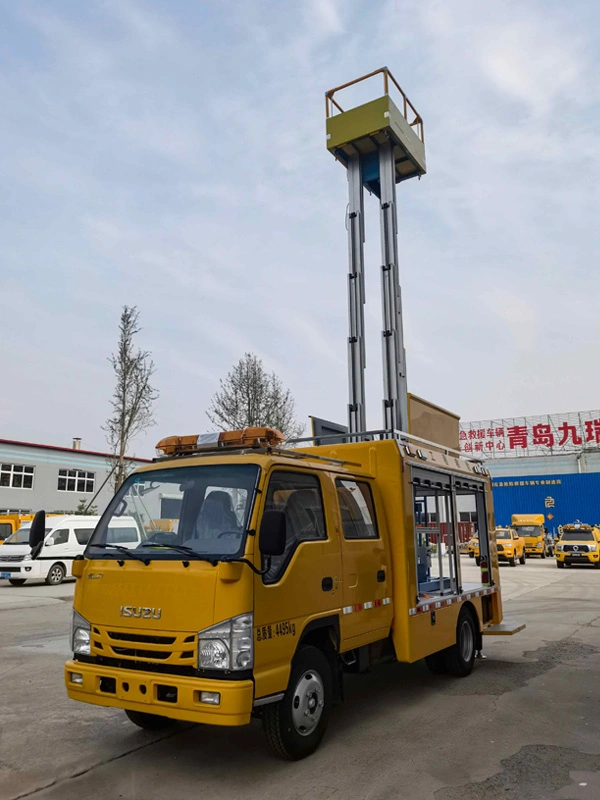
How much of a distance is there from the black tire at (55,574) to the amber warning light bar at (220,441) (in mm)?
15763

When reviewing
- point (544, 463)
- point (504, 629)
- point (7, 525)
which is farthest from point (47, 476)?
point (504, 629)

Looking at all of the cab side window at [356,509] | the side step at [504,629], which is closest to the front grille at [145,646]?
the cab side window at [356,509]

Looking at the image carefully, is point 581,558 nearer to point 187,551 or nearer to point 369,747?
point 369,747

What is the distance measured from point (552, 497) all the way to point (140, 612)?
47.1 meters

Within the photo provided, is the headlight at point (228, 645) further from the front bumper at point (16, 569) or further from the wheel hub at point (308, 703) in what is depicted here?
the front bumper at point (16, 569)

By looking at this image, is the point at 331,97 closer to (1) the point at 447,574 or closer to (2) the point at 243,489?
(1) the point at 447,574

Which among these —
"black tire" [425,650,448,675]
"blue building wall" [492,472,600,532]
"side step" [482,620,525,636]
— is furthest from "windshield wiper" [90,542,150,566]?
"blue building wall" [492,472,600,532]

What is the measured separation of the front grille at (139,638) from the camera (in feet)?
14.3

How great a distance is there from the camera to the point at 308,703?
4824mm

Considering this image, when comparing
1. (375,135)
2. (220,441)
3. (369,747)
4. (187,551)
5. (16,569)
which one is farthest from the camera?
(16,569)

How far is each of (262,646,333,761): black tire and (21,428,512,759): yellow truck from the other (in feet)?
0.04

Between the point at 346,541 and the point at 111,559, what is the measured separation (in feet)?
6.22

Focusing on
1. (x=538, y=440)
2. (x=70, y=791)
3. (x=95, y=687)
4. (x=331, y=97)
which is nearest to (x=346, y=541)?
(x=95, y=687)

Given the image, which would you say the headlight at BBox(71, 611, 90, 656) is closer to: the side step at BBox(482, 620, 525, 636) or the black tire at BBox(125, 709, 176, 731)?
the black tire at BBox(125, 709, 176, 731)
